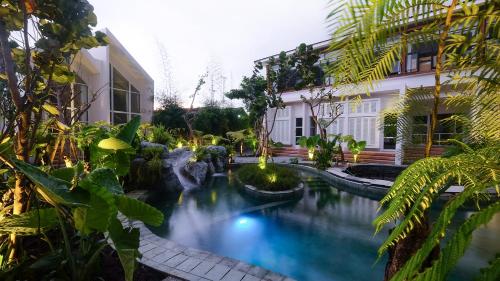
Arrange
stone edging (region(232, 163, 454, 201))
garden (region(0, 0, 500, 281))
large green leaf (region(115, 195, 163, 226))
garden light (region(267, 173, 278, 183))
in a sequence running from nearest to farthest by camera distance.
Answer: garden (region(0, 0, 500, 281))
large green leaf (region(115, 195, 163, 226))
stone edging (region(232, 163, 454, 201))
garden light (region(267, 173, 278, 183))

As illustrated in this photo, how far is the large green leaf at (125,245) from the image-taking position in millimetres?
1526

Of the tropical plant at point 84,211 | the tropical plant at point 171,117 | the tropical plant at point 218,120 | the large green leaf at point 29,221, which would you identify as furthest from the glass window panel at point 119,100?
the large green leaf at point 29,221

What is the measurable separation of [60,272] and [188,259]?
4.47 feet

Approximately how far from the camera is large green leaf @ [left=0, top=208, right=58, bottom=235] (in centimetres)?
171

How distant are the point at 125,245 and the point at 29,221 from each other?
2.37ft

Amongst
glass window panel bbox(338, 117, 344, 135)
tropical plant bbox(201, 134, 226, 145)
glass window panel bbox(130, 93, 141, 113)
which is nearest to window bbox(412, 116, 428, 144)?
tropical plant bbox(201, 134, 226, 145)

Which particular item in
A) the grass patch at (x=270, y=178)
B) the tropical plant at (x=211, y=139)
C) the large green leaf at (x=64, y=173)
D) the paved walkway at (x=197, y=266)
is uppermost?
the tropical plant at (x=211, y=139)

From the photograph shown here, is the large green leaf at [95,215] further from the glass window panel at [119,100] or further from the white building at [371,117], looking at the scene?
the glass window panel at [119,100]

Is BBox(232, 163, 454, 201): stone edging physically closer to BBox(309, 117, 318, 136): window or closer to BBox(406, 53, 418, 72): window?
BBox(309, 117, 318, 136): window

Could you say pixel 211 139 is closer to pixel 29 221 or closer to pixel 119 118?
pixel 119 118

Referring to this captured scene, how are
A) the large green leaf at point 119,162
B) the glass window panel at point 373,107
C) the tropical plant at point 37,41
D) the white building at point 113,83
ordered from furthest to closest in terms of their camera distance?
the glass window panel at point 373,107 → the white building at point 113,83 → the large green leaf at point 119,162 → the tropical plant at point 37,41

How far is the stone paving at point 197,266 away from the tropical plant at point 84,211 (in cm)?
81

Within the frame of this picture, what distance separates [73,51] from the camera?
2354 millimetres

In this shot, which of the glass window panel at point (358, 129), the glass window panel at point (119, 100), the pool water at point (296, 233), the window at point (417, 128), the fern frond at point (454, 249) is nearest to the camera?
the fern frond at point (454, 249)
